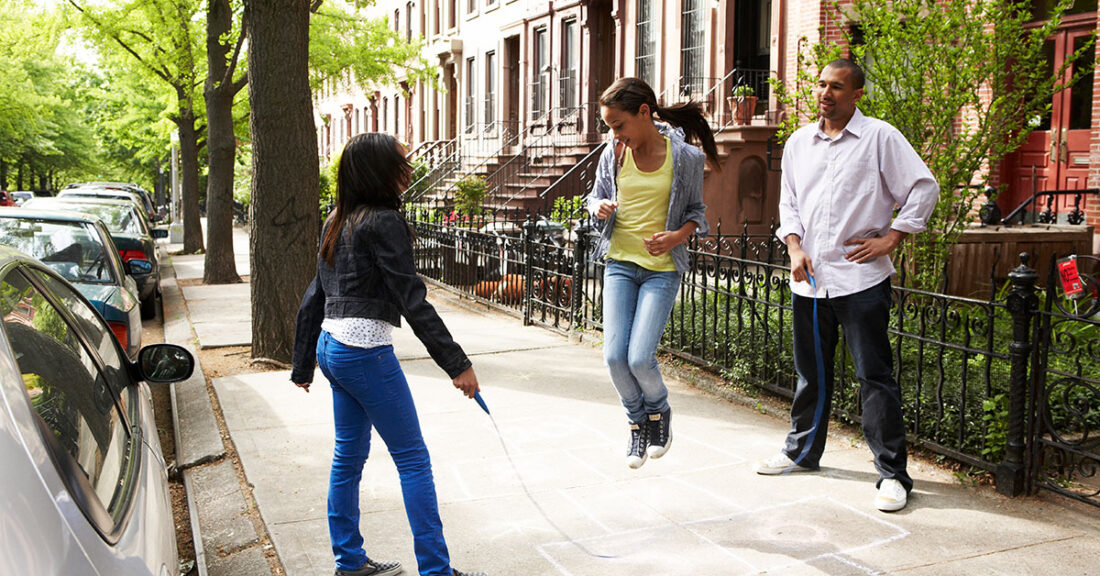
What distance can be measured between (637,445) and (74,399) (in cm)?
310

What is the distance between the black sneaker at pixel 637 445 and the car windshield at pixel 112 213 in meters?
10.5

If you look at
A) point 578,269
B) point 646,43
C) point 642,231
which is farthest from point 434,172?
point 642,231

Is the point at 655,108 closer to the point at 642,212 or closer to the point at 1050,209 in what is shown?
the point at 642,212

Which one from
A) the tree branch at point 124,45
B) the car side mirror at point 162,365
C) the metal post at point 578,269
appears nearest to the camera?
the car side mirror at point 162,365

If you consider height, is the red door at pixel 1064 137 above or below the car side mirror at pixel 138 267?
above

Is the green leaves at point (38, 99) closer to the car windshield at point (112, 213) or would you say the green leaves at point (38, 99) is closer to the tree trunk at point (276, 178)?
the car windshield at point (112, 213)

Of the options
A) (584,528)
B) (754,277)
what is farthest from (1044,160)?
(584,528)

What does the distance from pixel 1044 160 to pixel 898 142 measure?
1148cm

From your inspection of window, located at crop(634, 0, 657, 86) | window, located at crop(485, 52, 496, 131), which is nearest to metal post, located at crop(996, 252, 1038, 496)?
window, located at crop(634, 0, 657, 86)

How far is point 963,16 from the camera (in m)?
7.64

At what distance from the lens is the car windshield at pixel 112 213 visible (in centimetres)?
1379

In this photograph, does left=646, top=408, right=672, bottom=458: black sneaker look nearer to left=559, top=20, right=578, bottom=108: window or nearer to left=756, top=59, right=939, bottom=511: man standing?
left=756, top=59, right=939, bottom=511: man standing

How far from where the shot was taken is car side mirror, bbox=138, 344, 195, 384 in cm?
335

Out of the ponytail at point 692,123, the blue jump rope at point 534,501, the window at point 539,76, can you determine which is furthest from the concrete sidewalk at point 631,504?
the window at point 539,76
